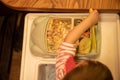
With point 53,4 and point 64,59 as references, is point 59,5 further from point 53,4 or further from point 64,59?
point 64,59

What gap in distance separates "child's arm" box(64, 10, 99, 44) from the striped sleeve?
0.02 metres

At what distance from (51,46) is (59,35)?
0.05m

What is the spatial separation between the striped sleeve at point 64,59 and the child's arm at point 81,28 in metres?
0.02

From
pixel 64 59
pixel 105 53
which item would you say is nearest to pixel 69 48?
pixel 64 59

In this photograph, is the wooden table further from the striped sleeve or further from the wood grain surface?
the striped sleeve

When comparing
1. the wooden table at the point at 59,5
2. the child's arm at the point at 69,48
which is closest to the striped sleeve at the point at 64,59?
the child's arm at the point at 69,48

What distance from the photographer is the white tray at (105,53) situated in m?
0.80

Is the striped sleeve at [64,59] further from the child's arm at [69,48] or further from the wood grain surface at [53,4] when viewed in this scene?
the wood grain surface at [53,4]

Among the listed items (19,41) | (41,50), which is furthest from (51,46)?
(19,41)

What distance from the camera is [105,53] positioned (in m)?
0.82

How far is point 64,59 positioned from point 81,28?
5.0 inches

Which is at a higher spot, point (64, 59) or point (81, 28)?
point (81, 28)

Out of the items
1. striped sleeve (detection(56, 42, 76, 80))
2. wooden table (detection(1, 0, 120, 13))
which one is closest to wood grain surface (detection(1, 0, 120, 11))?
wooden table (detection(1, 0, 120, 13))

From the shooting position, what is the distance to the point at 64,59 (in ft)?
2.48
